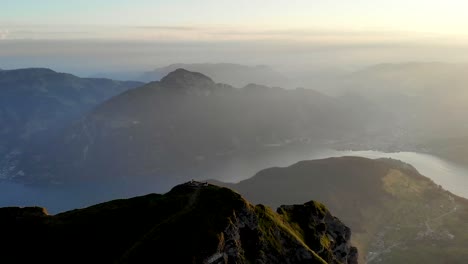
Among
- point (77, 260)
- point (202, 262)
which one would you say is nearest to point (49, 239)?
point (77, 260)

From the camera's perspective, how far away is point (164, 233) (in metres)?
81.8

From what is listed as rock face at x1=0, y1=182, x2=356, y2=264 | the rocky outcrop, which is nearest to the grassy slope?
rock face at x1=0, y1=182, x2=356, y2=264

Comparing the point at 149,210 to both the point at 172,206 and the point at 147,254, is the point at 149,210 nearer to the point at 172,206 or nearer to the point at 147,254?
the point at 172,206

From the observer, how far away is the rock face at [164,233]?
7938cm

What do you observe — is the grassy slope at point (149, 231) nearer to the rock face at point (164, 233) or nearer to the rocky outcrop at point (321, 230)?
the rock face at point (164, 233)

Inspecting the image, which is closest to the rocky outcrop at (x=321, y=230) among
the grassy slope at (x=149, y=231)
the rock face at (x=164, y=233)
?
the rock face at (x=164, y=233)

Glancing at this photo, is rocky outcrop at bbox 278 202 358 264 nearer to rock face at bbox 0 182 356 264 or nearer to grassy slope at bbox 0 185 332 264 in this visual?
rock face at bbox 0 182 356 264

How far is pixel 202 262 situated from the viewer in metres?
75.6

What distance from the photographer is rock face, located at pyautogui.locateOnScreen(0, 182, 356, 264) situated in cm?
7938

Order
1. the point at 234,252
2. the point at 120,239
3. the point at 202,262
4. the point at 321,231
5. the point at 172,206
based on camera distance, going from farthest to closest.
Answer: the point at 321,231 → the point at 172,206 → the point at 120,239 → the point at 234,252 → the point at 202,262

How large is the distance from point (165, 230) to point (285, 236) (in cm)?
2704

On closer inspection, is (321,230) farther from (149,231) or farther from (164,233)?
(164,233)

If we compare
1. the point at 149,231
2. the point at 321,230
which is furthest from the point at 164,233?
the point at 321,230

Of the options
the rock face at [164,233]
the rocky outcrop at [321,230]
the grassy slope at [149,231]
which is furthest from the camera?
the rocky outcrop at [321,230]
